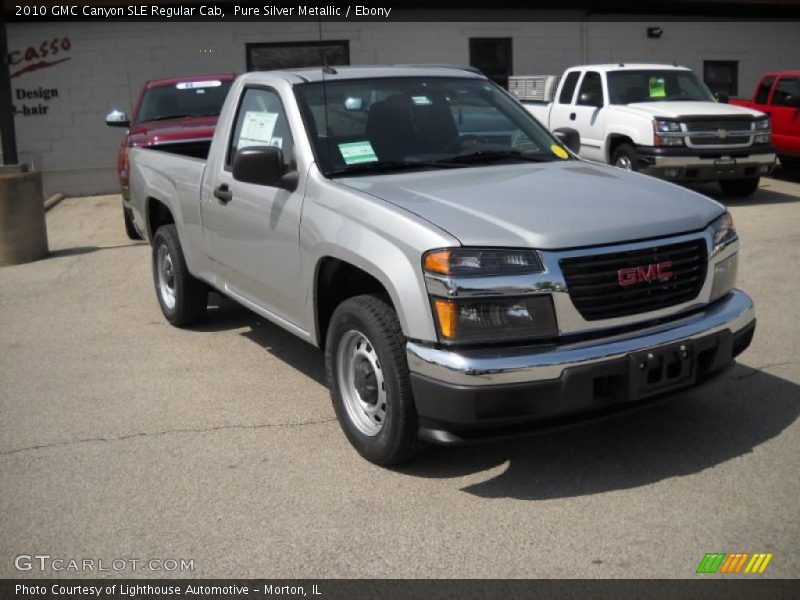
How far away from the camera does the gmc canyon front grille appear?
13.0 ft

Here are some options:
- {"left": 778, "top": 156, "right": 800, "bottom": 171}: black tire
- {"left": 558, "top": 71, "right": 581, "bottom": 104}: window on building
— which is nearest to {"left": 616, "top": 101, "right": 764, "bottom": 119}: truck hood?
{"left": 558, "top": 71, "right": 581, "bottom": 104}: window on building

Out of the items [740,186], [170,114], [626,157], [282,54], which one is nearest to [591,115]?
[626,157]

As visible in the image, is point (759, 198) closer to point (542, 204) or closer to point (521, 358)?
point (542, 204)

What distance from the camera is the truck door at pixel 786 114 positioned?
14.0 meters

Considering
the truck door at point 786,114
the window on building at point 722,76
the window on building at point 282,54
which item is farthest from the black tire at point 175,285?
the window on building at point 722,76

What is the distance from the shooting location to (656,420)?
4895mm

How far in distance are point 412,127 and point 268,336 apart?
2.36 metres

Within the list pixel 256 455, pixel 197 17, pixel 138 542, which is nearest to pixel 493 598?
pixel 138 542

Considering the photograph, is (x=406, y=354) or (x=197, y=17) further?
(x=197, y=17)

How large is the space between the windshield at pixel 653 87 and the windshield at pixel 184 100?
5456 mm

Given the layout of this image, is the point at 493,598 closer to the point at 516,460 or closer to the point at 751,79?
the point at 516,460

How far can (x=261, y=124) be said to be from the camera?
18.5ft

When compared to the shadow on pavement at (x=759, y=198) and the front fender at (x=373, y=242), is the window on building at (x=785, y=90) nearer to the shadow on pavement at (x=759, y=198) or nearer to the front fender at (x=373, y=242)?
the shadow on pavement at (x=759, y=198)

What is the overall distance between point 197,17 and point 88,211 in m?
4.55
